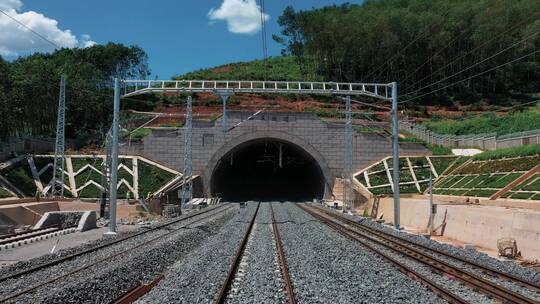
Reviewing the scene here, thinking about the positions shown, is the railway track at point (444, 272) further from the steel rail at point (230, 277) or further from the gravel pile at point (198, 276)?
the gravel pile at point (198, 276)

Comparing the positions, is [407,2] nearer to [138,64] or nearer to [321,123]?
[138,64]

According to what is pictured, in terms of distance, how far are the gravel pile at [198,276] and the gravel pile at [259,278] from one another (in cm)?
46

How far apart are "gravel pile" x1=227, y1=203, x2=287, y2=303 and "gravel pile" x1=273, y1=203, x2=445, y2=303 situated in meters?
0.42

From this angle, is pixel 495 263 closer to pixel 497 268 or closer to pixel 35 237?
pixel 497 268

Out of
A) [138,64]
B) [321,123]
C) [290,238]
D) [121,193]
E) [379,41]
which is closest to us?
[290,238]

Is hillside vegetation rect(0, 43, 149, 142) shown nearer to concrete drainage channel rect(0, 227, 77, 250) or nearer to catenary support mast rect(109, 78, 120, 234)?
concrete drainage channel rect(0, 227, 77, 250)

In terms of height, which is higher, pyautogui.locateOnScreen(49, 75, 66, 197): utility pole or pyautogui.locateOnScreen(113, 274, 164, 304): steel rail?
pyautogui.locateOnScreen(49, 75, 66, 197): utility pole

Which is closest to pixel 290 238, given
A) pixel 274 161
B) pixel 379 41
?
pixel 274 161

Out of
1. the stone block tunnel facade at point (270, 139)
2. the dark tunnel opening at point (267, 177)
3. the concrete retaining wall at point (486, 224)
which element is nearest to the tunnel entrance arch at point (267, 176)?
the dark tunnel opening at point (267, 177)

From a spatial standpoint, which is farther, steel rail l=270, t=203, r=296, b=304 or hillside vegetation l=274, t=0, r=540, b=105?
hillside vegetation l=274, t=0, r=540, b=105

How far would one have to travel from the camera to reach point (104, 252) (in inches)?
686

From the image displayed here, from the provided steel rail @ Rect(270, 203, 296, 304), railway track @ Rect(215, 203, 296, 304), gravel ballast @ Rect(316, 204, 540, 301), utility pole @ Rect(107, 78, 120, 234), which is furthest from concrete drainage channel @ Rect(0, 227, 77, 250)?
gravel ballast @ Rect(316, 204, 540, 301)

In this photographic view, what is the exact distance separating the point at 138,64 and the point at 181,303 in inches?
3871

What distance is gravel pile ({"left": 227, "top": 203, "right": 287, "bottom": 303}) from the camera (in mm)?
10195
